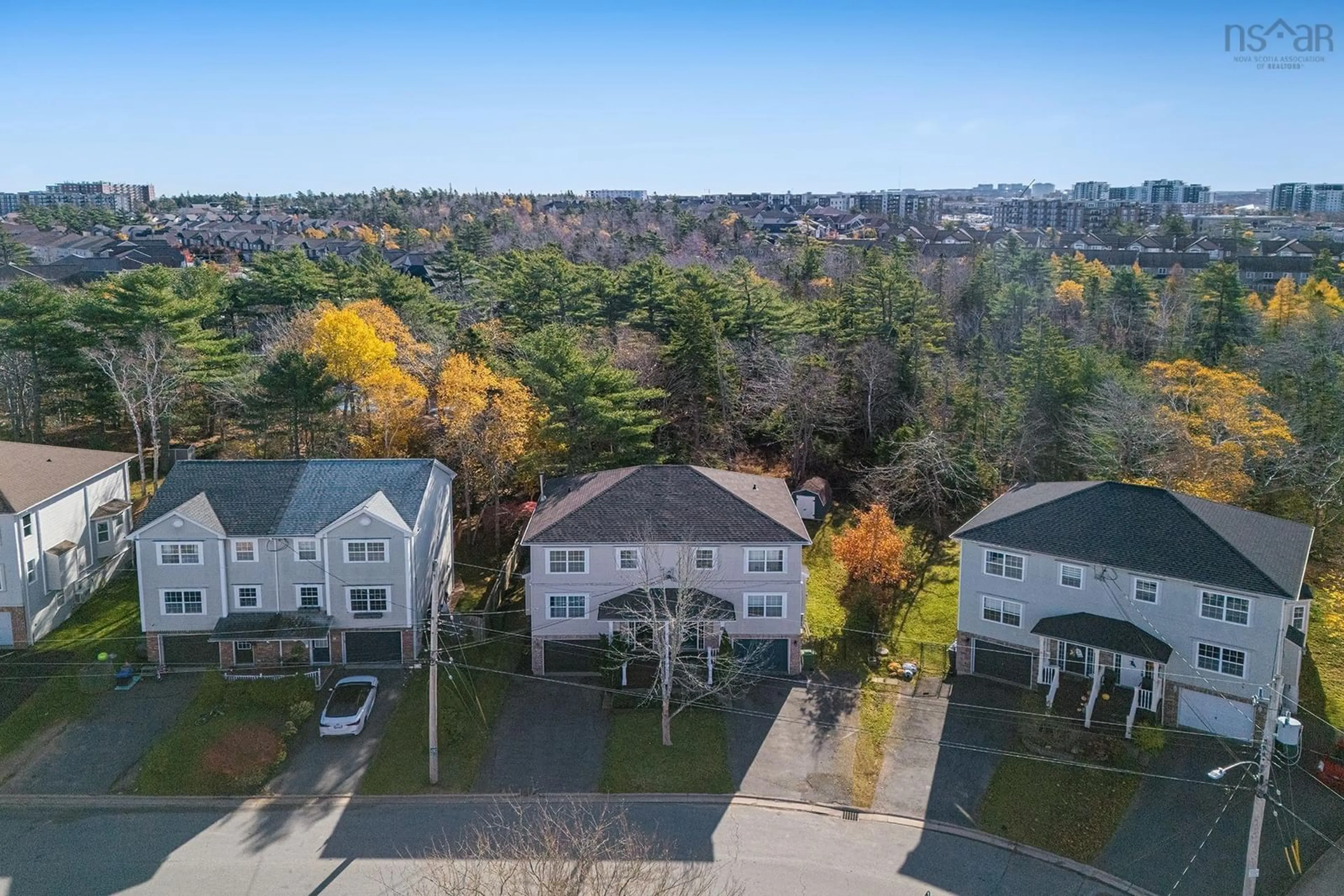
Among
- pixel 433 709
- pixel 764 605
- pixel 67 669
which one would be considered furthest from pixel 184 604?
pixel 764 605

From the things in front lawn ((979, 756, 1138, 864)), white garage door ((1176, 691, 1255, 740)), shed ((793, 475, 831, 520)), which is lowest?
front lawn ((979, 756, 1138, 864))

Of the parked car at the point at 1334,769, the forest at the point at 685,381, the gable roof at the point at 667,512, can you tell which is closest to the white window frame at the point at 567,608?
the gable roof at the point at 667,512

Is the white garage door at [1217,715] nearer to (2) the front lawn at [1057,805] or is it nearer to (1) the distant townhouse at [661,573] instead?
(2) the front lawn at [1057,805]

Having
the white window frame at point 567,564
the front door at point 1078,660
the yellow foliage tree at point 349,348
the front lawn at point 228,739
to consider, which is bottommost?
the front lawn at point 228,739

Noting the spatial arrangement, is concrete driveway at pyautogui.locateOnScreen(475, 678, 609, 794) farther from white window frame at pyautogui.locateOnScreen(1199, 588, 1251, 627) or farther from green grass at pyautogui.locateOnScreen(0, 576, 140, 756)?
white window frame at pyautogui.locateOnScreen(1199, 588, 1251, 627)

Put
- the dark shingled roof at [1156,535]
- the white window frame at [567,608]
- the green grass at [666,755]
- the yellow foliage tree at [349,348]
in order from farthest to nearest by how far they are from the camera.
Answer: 1. the yellow foliage tree at [349,348]
2. the white window frame at [567,608]
3. the dark shingled roof at [1156,535]
4. the green grass at [666,755]

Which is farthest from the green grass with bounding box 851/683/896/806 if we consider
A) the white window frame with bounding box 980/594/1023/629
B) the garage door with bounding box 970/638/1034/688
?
the white window frame with bounding box 980/594/1023/629
